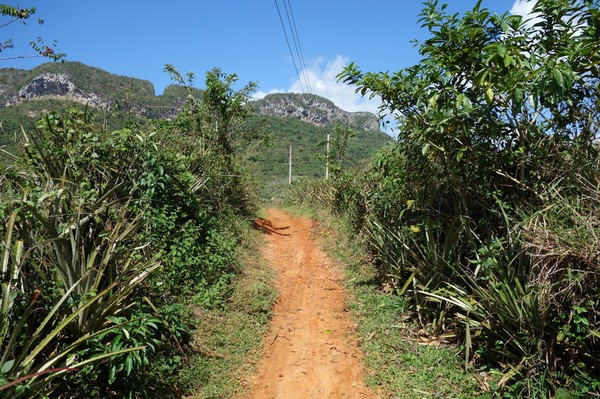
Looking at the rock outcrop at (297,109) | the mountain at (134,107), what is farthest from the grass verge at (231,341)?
the rock outcrop at (297,109)

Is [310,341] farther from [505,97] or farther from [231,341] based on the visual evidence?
[505,97]

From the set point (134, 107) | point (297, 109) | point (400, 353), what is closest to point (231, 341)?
point (400, 353)

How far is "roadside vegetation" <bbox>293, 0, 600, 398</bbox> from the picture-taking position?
344cm

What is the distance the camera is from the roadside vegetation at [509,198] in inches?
135

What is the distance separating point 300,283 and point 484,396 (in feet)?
14.0

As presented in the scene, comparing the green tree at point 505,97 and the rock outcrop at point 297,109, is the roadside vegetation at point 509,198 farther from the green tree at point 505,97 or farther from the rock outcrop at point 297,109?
the rock outcrop at point 297,109

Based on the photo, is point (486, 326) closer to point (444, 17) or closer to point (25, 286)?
point (444, 17)

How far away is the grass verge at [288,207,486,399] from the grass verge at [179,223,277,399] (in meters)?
1.39

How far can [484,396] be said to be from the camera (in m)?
3.72

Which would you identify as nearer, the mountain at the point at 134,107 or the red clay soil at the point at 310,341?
the red clay soil at the point at 310,341

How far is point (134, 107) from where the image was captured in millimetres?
7895

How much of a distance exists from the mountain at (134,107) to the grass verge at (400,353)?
12.7 ft

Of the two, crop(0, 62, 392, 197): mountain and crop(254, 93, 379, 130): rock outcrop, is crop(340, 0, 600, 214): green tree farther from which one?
crop(254, 93, 379, 130): rock outcrop

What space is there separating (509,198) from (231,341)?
152 inches
